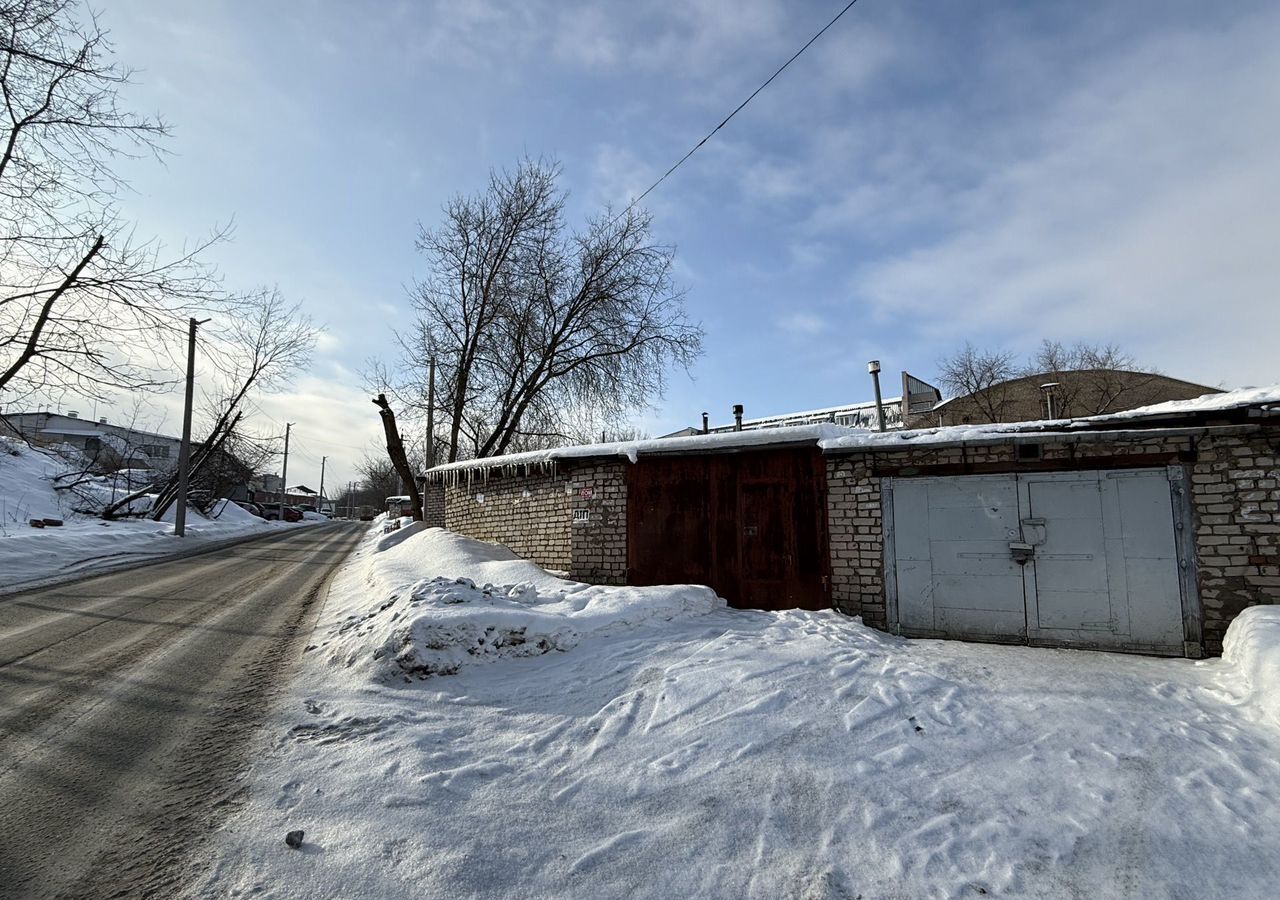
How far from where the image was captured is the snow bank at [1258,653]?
Answer: 435cm

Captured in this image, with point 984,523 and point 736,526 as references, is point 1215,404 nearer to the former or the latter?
point 984,523

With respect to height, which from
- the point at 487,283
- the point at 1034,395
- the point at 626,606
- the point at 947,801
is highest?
the point at 487,283

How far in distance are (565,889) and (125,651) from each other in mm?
5954

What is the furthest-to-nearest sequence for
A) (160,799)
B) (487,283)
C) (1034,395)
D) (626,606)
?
(1034,395) → (487,283) → (626,606) → (160,799)

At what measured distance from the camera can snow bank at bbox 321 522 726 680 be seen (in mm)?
5234

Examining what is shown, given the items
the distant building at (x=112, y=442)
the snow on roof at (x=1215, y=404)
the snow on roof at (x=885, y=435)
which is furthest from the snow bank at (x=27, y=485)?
the snow on roof at (x=1215, y=404)

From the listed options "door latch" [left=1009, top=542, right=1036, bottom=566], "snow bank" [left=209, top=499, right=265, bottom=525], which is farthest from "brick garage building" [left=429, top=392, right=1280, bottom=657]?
"snow bank" [left=209, top=499, right=265, bottom=525]

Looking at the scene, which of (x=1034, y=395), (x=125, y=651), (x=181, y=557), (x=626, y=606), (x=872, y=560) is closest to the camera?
(x=125, y=651)

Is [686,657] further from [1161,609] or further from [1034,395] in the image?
[1034,395]

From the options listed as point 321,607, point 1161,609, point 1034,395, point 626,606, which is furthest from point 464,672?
point 1034,395

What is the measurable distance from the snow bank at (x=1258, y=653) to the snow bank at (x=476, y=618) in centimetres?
492

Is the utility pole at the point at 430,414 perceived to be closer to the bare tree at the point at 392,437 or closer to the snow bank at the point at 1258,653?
the bare tree at the point at 392,437

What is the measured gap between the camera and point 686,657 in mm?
5414

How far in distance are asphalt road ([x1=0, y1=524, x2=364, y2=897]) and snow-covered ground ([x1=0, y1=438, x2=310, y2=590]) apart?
4818 mm
